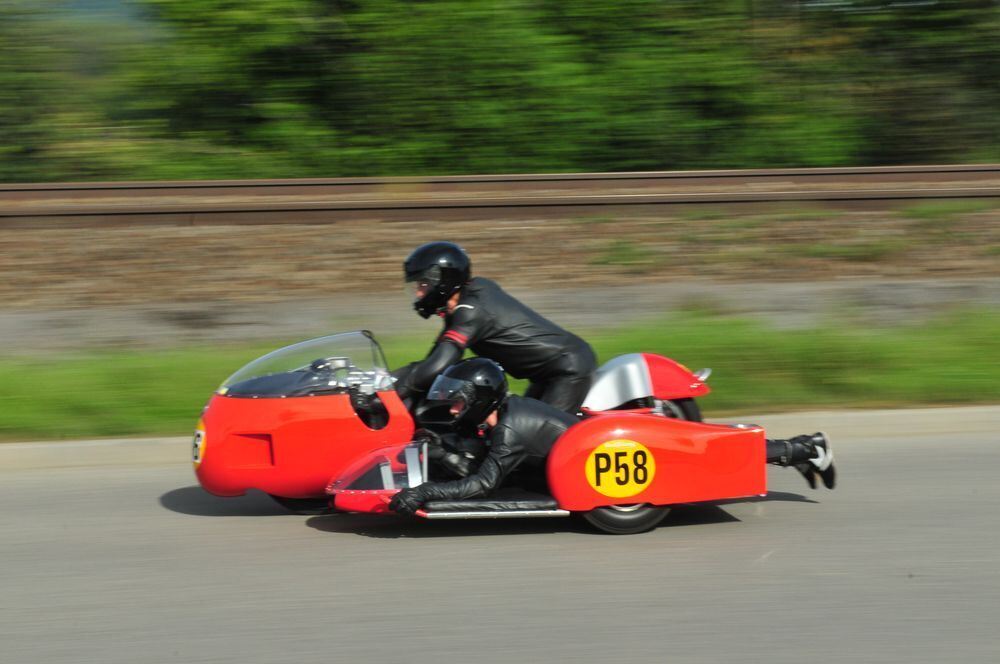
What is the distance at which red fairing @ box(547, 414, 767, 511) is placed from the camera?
5113mm

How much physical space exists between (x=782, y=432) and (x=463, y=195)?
23.7 ft

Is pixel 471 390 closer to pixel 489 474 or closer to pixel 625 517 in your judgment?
pixel 489 474

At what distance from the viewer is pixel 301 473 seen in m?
5.45

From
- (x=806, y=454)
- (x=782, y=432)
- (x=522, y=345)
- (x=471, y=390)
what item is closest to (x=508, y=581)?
(x=471, y=390)

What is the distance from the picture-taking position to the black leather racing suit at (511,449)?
509 centimetres

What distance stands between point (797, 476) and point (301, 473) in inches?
109

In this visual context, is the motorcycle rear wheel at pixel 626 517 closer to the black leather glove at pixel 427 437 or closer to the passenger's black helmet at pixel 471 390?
the passenger's black helmet at pixel 471 390

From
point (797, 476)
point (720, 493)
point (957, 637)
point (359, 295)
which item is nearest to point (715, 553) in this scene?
point (720, 493)

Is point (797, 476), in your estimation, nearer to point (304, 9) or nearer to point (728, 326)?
point (728, 326)

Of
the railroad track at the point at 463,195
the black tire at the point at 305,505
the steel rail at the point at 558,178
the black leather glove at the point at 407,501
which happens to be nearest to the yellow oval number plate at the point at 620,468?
the black leather glove at the point at 407,501

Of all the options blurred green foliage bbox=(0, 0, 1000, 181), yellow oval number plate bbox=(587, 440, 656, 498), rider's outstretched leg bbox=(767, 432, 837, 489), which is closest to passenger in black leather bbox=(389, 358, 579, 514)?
yellow oval number plate bbox=(587, 440, 656, 498)

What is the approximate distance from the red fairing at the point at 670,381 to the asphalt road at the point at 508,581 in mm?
619

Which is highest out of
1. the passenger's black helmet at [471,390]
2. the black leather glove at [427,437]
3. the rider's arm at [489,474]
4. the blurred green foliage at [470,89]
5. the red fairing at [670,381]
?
the blurred green foliage at [470,89]

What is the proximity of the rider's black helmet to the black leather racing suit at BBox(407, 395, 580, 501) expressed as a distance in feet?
2.23
